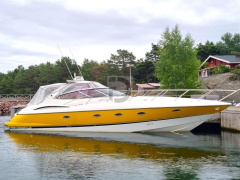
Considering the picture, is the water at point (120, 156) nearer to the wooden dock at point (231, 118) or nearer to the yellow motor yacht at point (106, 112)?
the yellow motor yacht at point (106, 112)

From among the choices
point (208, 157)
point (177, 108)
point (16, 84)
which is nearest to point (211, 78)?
point (177, 108)

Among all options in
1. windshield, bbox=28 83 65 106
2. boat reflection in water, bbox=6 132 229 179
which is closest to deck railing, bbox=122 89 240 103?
boat reflection in water, bbox=6 132 229 179

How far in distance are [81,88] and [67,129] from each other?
7.66ft

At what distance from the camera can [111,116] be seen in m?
16.5

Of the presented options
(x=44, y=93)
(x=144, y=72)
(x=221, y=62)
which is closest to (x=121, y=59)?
(x=144, y=72)

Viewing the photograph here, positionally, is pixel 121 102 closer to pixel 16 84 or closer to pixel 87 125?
pixel 87 125

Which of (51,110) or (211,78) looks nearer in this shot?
(51,110)

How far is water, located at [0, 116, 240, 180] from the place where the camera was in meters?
9.46

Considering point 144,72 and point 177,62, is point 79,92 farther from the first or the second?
point 144,72

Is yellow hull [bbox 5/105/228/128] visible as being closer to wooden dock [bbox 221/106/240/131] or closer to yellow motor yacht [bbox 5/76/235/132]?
yellow motor yacht [bbox 5/76/235/132]

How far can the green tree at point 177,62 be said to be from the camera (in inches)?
1051

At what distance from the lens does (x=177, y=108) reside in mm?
15797

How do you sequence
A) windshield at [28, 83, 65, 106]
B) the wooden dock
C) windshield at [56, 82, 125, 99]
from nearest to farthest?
the wooden dock, windshield at [56, 82, 125, 99], windshield at [28, 83, 65, 106]

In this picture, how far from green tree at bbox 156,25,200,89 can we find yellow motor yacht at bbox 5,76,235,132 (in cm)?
989
